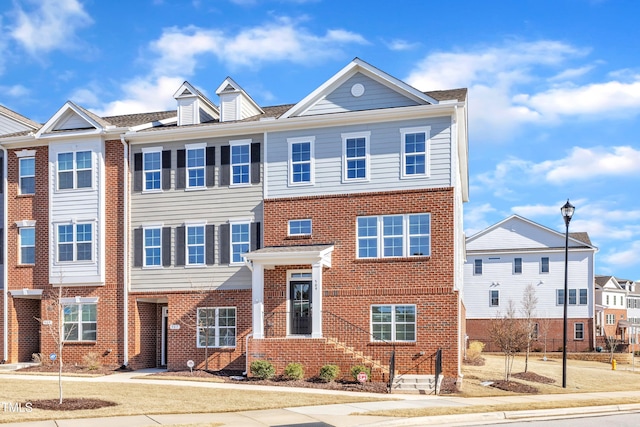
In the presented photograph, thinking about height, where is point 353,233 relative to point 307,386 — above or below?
above

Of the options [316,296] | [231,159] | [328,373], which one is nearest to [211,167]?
[231,159]

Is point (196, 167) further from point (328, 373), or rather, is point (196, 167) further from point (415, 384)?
point (415, 384)

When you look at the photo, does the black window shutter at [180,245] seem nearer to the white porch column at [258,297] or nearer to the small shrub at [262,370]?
the white porch column at [258,297]

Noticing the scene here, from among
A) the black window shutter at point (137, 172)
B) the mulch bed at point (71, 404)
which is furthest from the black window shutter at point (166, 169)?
the mulch bed at point (71, 404)

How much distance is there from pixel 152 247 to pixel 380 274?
927 centimetres

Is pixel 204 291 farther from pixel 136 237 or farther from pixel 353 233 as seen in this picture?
pixel 353 233

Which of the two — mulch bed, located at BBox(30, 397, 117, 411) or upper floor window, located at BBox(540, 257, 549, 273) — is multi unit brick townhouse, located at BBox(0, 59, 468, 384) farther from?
upper floor window, located at BBox(540, 257, 549, 273)

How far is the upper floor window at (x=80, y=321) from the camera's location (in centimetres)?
2938

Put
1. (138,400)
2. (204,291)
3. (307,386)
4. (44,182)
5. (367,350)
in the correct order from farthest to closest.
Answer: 1. (44,182)
2. (204,291)
3. (367,350)
4. (307,386)
5. (138,400)

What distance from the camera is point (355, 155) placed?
26938 millimetres

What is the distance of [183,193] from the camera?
2898 cm

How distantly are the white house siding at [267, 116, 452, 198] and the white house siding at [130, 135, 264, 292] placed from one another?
814 mm

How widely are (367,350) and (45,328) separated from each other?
13.2 meters

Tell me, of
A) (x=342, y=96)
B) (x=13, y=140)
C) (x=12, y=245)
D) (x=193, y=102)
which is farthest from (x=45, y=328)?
(x=342, y=96)
